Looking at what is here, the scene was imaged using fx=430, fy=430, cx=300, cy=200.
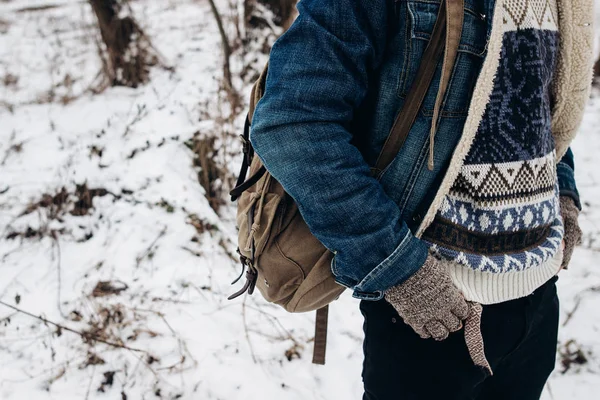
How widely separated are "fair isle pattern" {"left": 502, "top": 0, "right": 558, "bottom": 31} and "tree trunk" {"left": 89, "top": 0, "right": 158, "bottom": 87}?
4.84 m

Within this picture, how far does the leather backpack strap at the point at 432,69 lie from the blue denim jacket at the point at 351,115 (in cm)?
1

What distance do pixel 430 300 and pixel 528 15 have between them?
0.61 metres

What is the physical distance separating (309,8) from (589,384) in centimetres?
225

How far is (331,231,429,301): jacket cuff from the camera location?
856 mm

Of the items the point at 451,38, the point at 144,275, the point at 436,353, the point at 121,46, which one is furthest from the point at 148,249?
the point at 121,46

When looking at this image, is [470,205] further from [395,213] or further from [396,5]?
[396,5]

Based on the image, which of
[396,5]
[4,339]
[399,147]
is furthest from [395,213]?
[4,339]

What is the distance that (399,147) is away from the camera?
2.91ft

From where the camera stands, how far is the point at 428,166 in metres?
0.87

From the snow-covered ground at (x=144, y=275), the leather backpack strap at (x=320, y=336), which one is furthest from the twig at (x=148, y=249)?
the leather backpack strap at (x=320, y=336)

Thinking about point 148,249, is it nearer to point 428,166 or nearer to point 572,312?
point 428,166

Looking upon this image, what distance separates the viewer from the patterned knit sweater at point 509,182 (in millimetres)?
873

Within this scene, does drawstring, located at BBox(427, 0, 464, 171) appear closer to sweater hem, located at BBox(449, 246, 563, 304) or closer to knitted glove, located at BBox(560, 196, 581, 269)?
sweater hem, located at BBox(449, 246, 563, 304)

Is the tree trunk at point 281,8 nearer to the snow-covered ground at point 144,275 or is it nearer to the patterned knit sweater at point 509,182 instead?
the snow-covered ground at point 144,275
